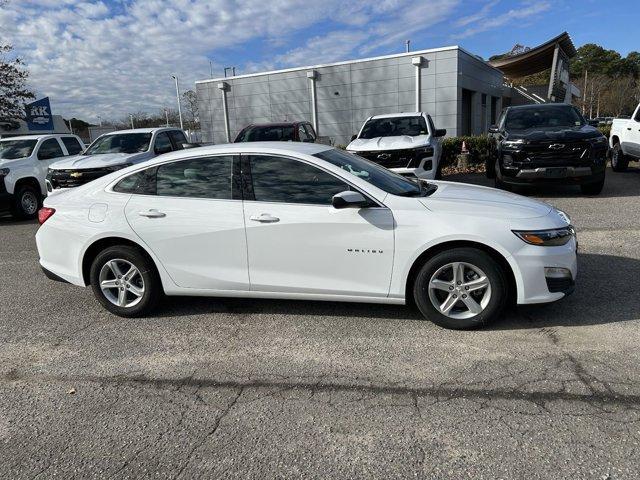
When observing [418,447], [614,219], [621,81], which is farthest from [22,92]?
[621,81]

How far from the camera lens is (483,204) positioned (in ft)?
13.5

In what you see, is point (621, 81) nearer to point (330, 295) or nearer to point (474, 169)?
point (474, 169)

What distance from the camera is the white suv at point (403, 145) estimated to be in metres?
10.1

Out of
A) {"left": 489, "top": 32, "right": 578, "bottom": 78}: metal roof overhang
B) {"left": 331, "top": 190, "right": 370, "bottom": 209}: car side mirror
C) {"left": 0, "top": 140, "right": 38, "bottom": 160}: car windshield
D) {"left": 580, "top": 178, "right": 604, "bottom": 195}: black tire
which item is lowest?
{"left": 580, "top": 178, "right": 604, "bottom": 195}: black tire

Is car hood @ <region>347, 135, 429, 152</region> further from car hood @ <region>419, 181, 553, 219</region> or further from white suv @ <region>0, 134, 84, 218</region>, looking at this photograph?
white suv @ <region>0, 134, 84, 218</region>

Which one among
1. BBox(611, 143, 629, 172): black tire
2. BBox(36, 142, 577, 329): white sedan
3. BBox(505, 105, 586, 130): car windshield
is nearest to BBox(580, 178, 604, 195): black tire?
BBox(505, 105, 586, 130): car windshield

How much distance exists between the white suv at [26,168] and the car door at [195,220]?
8.01 meters

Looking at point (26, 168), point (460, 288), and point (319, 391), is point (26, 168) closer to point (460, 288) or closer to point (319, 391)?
point (319, 391)

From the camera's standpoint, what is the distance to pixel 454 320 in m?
4.07

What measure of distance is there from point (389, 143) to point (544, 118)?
3.30 m

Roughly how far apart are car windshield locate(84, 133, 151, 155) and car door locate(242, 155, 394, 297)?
762 centimetres

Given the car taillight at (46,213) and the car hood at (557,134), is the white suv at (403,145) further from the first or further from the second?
the car taillight at (46,213)

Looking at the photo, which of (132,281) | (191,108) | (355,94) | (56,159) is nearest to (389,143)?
(132,281)

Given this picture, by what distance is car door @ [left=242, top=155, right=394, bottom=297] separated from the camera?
4035 millimetres
